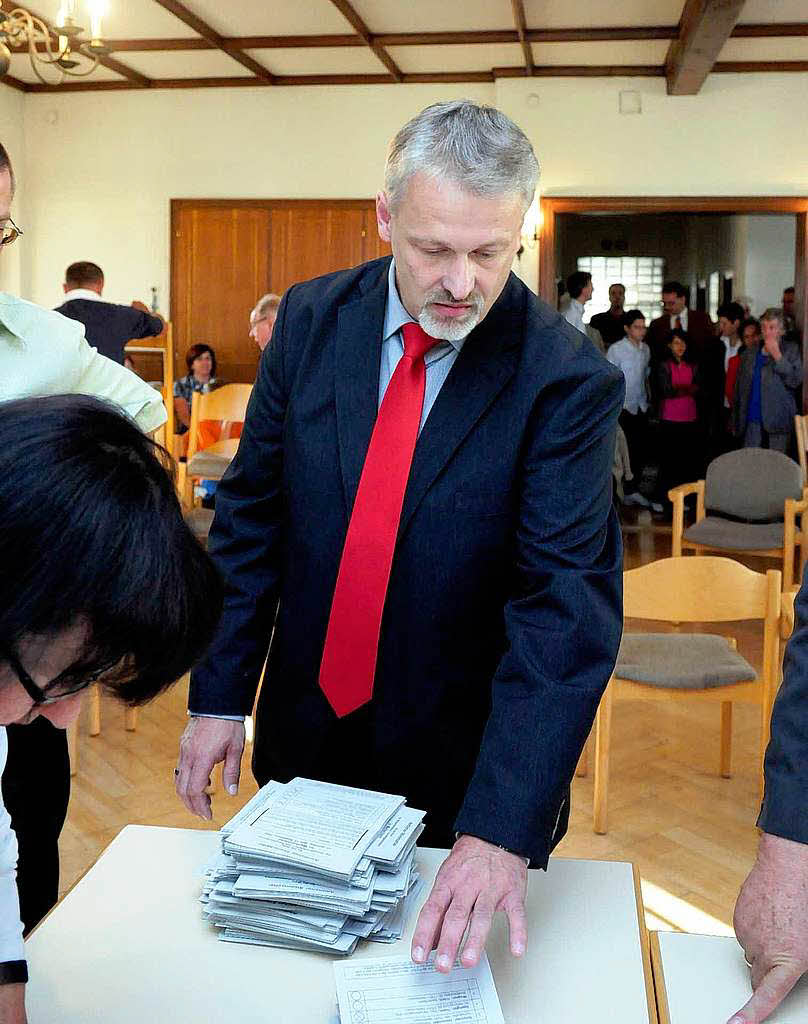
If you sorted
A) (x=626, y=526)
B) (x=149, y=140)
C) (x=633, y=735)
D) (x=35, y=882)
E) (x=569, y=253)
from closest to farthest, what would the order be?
(x=35, y=882) < (x=633, y=735) < (x=626, y=526) < (x=149, y=140) < (x=569, y=253)

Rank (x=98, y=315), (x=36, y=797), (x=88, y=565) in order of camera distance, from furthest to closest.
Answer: (x=98, y=315) < (x=36, y=797) < (x=88, y=565)

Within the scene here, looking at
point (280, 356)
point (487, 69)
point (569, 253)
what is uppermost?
point (487, 69)

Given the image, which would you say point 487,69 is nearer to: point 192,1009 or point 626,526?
point 626,526

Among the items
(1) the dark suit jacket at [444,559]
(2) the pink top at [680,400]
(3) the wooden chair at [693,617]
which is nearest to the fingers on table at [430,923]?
(1) the dark suit jacket at [444,559]

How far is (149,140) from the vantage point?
999cm

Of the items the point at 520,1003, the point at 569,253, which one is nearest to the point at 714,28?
the point at 569,253

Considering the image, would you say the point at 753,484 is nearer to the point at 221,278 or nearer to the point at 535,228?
the point at 535,228

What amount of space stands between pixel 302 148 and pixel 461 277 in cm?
882

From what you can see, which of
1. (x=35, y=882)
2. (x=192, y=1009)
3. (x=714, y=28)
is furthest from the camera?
(x=714, y=28)

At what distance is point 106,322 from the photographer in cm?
686

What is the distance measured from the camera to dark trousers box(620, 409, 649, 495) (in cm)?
1034

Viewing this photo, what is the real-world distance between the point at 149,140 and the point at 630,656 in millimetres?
7957

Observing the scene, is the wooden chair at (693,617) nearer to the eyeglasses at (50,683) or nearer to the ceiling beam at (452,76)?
the eyeglasses at (50,683)

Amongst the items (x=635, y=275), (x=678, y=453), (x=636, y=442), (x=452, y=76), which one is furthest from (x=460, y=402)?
(x=635, y=275)
